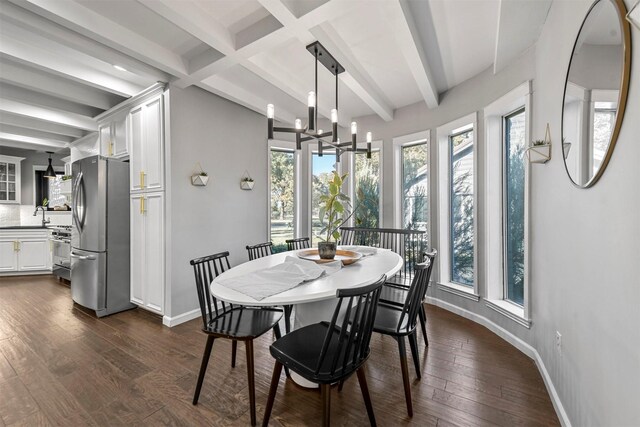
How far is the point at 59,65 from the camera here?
2.68 meters

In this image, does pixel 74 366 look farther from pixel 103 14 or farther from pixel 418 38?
pixel 418 38

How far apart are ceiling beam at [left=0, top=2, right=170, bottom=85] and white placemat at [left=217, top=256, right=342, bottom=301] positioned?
2.33 meters

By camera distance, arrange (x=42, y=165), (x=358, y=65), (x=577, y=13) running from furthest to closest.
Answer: (x=42, y=165) < (x=358, y=65) < (x=577, y=13)

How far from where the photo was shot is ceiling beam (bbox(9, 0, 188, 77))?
1896 millimetres

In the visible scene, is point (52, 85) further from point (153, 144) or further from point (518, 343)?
point (518, 343)

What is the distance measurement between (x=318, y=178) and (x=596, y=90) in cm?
363

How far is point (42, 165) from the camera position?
20.6ft

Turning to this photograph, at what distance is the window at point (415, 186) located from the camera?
3850 mm

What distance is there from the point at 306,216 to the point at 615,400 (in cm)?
381

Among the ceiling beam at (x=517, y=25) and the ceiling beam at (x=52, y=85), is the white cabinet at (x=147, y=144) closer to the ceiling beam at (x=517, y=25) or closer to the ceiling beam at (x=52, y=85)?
the ceiling beam at (x=52, y=85)

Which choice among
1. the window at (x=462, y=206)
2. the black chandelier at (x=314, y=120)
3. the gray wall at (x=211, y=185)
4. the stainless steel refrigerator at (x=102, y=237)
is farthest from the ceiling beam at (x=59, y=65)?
the window at (x=462, y=206)

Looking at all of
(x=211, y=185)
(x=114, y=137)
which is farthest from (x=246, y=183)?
(x=114, y=137)

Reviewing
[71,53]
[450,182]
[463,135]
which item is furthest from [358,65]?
[71,53]

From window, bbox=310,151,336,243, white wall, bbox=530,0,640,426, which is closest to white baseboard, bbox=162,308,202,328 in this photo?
window, bbox=310,151,336,243
